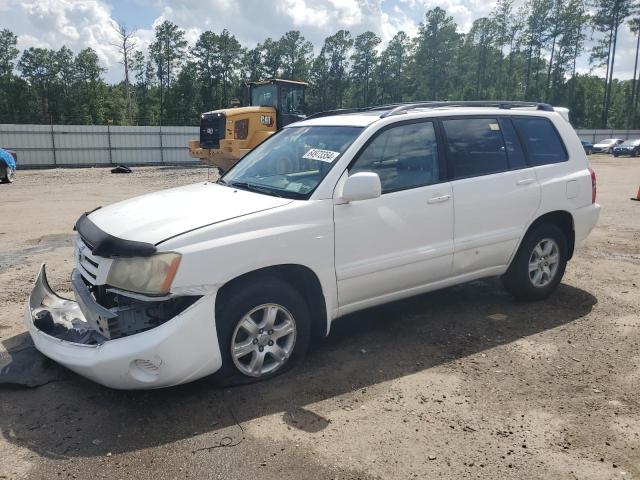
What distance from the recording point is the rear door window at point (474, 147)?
15.1 ft

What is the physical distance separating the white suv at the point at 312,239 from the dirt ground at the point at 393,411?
0.31 meters

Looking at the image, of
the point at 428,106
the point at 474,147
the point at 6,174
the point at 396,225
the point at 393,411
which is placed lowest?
the point at 393,411

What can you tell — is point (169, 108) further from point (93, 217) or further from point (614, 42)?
point (93, 217)

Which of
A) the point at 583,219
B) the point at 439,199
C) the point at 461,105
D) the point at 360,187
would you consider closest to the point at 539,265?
the point at 583,219

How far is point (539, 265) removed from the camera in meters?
5.29

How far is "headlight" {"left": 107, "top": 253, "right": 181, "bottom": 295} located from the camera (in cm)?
319

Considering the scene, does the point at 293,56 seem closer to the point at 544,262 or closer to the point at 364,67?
the point at 364,67

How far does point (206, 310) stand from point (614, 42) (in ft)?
235

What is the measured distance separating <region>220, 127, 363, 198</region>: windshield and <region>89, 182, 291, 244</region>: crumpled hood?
0.18m

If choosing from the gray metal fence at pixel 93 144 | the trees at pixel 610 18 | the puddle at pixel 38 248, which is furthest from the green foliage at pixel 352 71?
the puddle at pixel 38 248

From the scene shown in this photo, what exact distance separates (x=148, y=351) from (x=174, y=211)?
102 cm

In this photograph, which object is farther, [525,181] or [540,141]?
[540,141]

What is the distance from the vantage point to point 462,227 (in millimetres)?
4531

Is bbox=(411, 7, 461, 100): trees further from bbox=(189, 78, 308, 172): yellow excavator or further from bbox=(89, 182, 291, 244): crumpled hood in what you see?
bbox=(89, 182, 291, 244): crumpled hood
